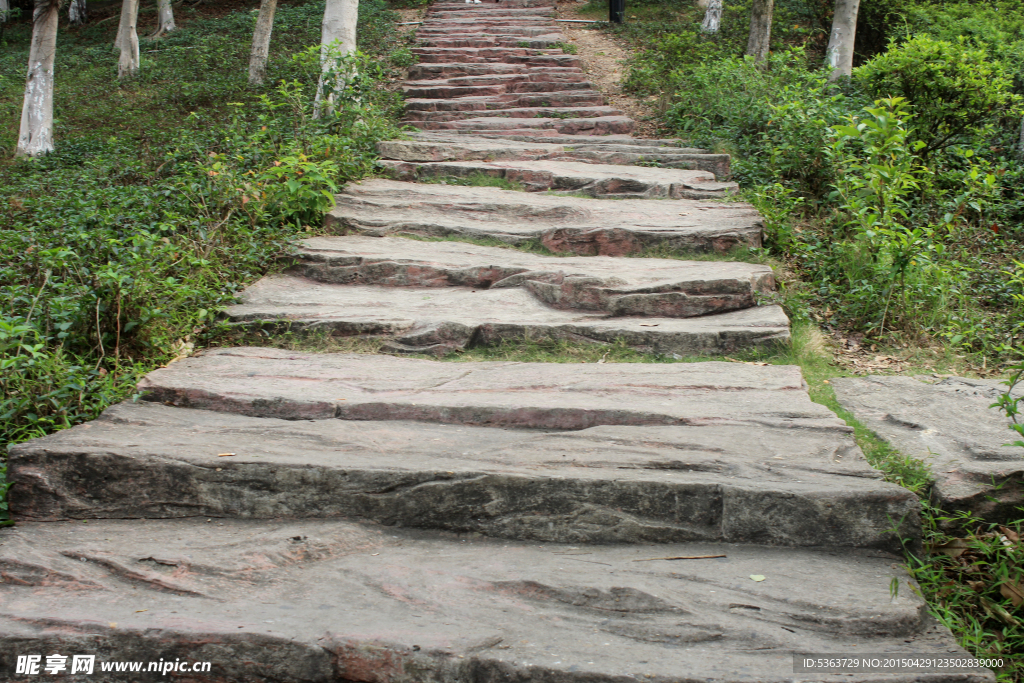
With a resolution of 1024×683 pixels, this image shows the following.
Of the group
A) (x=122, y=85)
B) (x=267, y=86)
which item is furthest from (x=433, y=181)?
(x=122, y=85)

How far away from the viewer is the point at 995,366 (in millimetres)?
4398

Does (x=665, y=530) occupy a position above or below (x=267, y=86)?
below

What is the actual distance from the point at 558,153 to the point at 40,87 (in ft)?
28.1

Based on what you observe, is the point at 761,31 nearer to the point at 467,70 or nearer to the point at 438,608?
the point at 467,70

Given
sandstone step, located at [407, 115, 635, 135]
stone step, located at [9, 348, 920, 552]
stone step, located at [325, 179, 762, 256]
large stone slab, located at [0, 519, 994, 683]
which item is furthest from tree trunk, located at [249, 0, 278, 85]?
large stone slab, located at [0, 519, 994, 683]

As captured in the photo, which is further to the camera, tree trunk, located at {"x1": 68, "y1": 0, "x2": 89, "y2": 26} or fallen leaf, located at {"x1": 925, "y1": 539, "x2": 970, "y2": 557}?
tree trunk, located at {"x1": 68, "y1": 0, "x2": 89, "y2": 26}

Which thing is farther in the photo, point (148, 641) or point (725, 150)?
point (725, 150)

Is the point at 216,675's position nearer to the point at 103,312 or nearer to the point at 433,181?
the point at 103,312

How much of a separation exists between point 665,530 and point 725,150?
6115 millimetres

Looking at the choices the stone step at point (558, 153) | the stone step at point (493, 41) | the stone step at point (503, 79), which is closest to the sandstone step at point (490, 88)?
the stone step at point (503, 79)

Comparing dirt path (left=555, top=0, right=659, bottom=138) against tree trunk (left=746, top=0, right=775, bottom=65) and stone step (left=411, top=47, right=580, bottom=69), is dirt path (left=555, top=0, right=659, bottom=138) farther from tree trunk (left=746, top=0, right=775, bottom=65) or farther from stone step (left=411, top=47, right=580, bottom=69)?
tree trunk (left=746, top=0, right=775, bottom=65)

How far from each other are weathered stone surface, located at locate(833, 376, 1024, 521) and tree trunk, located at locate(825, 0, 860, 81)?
26.1ft

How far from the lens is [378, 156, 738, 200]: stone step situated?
6945 millimetres

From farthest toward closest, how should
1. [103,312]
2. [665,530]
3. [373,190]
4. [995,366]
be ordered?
[373,190] < [995,366] < [103,312] < [665,530]
